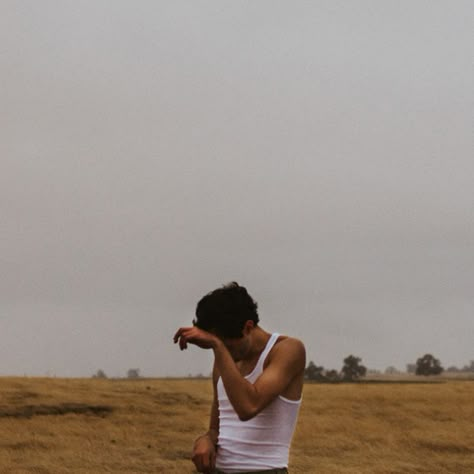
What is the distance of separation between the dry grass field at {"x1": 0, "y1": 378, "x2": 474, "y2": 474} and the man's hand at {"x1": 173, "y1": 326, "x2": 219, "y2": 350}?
1498 cm

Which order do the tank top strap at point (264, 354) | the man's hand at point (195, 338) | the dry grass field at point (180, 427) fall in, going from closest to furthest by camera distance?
the man's hand at point (195, 338), the tank top strap at point (264, 354), the dry grass field at point (180, 427)

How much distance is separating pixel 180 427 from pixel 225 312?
22521 millimetres

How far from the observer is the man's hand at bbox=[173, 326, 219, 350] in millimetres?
3752

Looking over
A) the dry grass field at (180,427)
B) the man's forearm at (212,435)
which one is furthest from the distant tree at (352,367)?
the man's forearm at (212,435)

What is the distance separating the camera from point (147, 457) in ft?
66.5

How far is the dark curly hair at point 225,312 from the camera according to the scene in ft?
12.7

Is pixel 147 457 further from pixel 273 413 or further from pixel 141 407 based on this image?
pixel 273 413

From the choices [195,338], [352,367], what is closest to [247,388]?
[195,338]

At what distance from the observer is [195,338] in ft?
12.3

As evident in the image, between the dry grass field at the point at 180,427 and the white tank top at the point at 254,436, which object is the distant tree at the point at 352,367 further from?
the white tank top at the point at 254,436

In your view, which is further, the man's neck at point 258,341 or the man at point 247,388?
the man's neck at point 258,341

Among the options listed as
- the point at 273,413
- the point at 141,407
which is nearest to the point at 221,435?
the point at 273,413

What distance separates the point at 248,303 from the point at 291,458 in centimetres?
1759

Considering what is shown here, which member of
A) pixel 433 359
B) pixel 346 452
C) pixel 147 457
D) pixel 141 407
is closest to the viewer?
pixel 147 457
